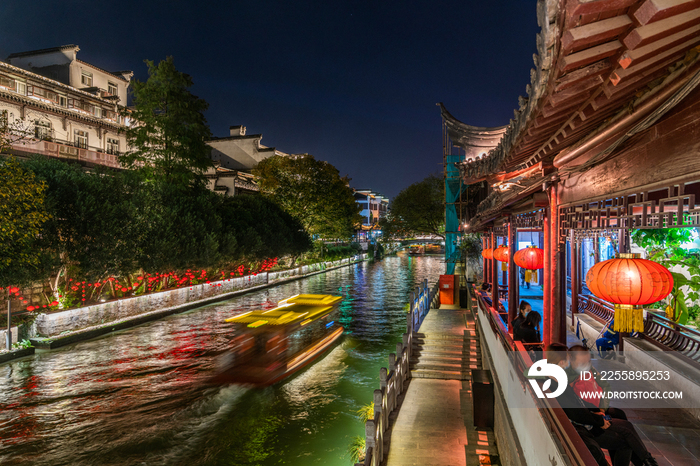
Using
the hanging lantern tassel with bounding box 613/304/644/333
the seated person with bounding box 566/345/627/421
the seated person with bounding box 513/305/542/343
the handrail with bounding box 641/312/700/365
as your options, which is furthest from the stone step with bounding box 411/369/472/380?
the hanging lantern tassel with bounding box 613/304/644/333

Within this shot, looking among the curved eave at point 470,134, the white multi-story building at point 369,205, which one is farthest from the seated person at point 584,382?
the white multi-story building at point 369,205

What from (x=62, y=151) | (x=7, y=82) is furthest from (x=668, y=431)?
(x=7, y=82)

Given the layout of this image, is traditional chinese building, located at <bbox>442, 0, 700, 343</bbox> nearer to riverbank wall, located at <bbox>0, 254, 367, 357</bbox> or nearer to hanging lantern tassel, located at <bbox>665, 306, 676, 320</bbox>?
hanging lantern tassel, located at <bbox>665, 306, 676, 320</bbox>

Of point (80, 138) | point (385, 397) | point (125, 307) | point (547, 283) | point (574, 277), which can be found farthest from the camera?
point (80, 138)

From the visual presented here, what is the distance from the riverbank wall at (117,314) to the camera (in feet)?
42.4

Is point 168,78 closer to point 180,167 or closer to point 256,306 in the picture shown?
point 180,167

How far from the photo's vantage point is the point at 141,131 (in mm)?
22109

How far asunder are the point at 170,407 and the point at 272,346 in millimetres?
3054

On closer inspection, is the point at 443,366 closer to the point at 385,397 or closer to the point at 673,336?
the point at 385,397

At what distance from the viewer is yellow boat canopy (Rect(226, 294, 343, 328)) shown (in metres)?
11.9

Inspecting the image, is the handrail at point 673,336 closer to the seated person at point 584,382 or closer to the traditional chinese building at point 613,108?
the seated person at point 584,382

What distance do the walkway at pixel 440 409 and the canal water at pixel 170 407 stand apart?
1.16m

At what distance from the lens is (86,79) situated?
92.5ft

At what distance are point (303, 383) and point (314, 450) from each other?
10.2 feet
